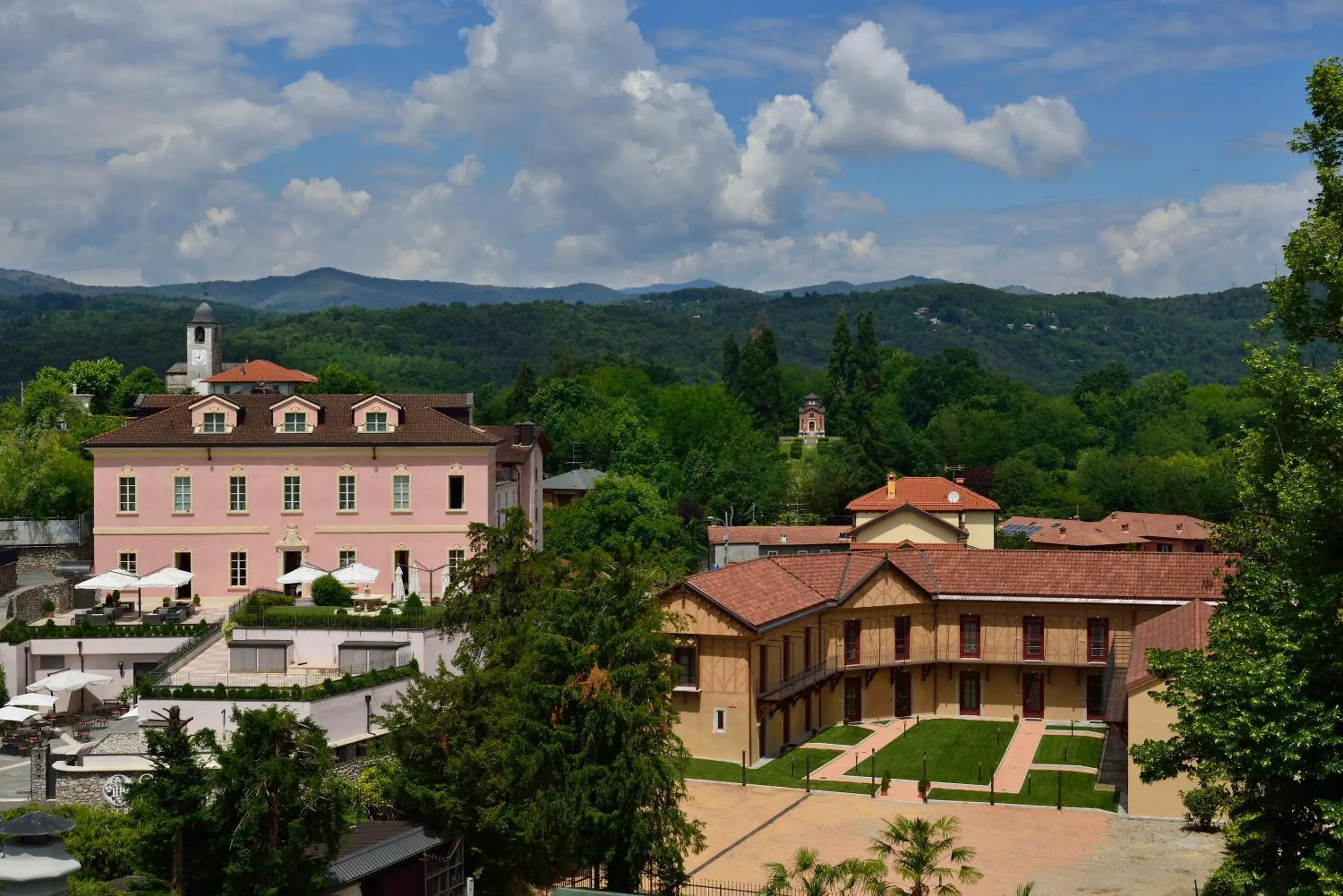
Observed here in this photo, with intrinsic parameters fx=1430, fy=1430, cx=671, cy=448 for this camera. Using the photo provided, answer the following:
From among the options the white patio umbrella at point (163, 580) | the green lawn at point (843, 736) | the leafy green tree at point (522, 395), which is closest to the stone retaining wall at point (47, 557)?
the white patio umbrella at point (163, 580)

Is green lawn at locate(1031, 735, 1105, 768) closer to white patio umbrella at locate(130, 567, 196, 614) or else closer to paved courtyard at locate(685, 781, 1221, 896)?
paved courtyard at locate(685, 781, 1221, 896)

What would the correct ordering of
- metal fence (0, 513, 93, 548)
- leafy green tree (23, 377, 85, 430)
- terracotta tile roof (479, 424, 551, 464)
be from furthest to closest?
leafy green tree (23, 377, 85, 430) < terracotta tile roof (479, 424, 551, 464) < metal fence (0, 513, 93, 548)

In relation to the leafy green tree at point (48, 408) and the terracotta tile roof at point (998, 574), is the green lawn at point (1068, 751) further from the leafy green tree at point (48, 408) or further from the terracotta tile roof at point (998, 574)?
the leafy green tree at point (48, 408)

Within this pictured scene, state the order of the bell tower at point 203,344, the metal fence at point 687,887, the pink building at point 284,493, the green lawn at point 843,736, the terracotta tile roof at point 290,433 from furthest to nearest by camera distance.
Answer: the bell tower at point 203,344 → the terracotta tile roof at point 290,433 → the pink building at point 284,493 → the green lawn at point 843,736 → the metal fence at point 687,887

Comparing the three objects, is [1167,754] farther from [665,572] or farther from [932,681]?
[932,681]

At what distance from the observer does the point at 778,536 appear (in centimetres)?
8500

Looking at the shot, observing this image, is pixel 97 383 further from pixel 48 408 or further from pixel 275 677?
pixel 275 677

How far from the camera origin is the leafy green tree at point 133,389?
3885 inches

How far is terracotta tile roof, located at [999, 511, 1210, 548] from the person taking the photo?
86.3 metres

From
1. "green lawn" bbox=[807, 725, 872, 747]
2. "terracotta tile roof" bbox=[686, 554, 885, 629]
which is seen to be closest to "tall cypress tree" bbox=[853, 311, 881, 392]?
"terracotta tile roof" bbox=[686, 554, 885, 629]

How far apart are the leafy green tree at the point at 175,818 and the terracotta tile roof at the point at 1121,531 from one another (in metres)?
67.1

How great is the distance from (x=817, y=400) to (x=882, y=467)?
6350 cm

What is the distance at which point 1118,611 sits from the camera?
2072 inches

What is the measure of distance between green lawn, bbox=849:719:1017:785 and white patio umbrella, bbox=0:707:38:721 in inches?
945
